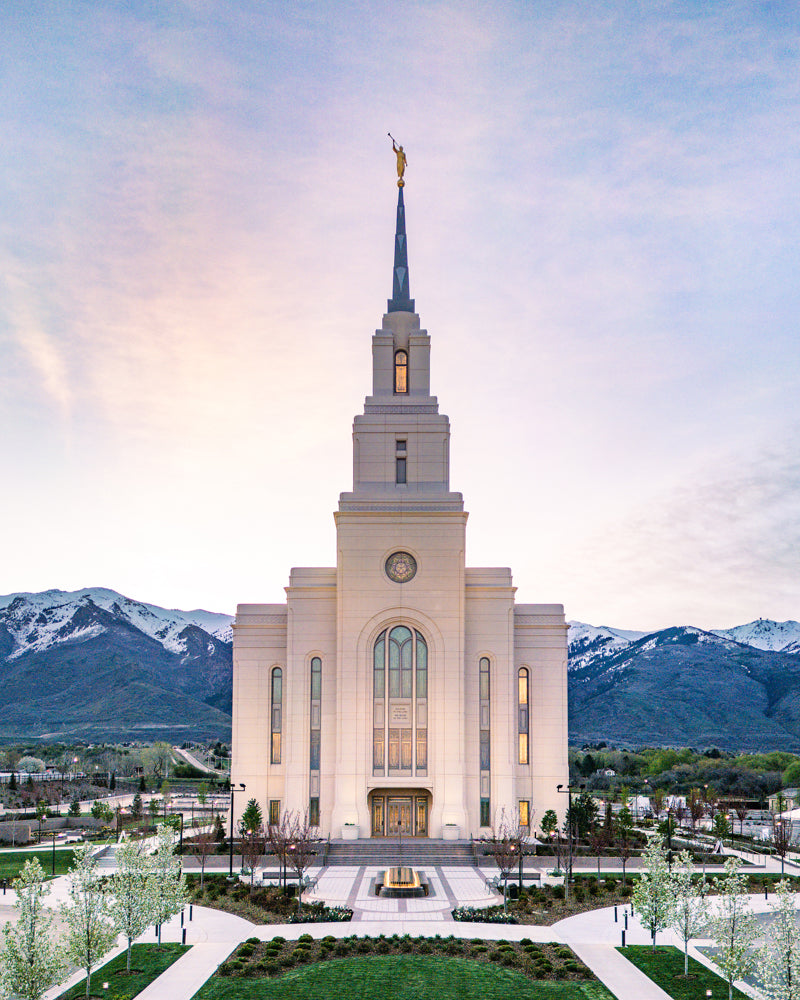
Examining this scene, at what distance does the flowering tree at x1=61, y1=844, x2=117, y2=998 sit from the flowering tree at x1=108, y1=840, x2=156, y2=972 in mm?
1757

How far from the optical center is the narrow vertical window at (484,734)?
51094 mm

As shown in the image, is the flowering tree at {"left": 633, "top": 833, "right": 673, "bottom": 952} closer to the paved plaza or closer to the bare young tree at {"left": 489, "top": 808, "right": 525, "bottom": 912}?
the paved plaza

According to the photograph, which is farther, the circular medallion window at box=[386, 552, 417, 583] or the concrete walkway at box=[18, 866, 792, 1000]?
the circular medallion window at box=[386, 552, 417, 583]

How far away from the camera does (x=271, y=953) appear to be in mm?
26906

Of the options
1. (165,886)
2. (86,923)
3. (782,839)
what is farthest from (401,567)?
(86,923)

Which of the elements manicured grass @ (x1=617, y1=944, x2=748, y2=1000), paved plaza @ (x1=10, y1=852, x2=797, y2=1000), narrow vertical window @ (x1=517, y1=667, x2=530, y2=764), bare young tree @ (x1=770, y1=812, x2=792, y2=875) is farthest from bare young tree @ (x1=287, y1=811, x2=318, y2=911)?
bare young tree @ (x1=770, y1=812, x2=792, y2=875)

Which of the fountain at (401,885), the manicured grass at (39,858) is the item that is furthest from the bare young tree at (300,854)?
the manicured grass at (39,858)

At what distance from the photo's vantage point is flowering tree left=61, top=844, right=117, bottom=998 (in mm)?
22719

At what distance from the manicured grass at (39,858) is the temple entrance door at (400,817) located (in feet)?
51.6

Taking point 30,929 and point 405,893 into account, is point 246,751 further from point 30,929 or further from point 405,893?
point 30,929

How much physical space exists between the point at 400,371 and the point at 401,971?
123ft

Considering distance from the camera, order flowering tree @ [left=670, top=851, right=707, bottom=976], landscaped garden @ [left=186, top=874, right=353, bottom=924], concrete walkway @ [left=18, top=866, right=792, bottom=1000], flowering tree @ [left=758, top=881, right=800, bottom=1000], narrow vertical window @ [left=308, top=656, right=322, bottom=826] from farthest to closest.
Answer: narrow vertical window @ [left=308, top=656, right=322, bottom=826], landscaped garden @ [left=186, top=874, right=353, bottom=924], flowering tree @ [left=670, top=851, right=707, bottom=976], concrete walkway @ [left=18, top=866, right=792, bottom=1000], flowering tree @ [left=758, top=881, right=800, bottom=1000]

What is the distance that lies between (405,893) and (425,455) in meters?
25.8

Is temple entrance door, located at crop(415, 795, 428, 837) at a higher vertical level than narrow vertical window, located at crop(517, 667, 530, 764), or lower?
lower
